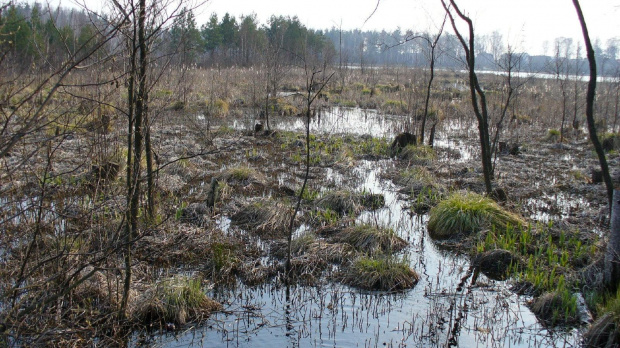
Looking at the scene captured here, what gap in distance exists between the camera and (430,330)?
474 cm

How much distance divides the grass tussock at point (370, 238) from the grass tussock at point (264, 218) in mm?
929

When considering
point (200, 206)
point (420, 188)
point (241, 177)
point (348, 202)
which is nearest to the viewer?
point (200, 206)

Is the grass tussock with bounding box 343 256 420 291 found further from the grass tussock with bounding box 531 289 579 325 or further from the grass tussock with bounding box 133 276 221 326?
the grass tussock with bounding box 133 276 221 326

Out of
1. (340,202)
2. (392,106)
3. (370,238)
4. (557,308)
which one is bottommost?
(557,308)

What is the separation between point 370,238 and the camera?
686 cm

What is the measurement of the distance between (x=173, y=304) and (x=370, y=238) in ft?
10.1

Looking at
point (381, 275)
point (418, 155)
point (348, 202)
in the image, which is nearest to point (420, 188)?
point (348, 202)

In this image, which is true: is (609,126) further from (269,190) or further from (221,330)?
(221,330)

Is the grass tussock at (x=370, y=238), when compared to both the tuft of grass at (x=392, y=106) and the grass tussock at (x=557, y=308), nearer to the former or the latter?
the grass tussock at (x=557, y=308)

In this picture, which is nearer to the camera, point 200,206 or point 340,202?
point 200,206

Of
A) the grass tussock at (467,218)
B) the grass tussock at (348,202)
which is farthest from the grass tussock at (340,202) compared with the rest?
the grass tussock at (467,218)

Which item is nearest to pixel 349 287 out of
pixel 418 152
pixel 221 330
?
pixel 221 330

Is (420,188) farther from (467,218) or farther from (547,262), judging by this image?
(547,262)

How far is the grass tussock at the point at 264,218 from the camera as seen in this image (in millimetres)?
7355
